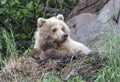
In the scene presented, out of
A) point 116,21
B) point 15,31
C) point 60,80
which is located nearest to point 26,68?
point 60,80

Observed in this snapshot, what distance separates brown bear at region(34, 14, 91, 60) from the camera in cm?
905

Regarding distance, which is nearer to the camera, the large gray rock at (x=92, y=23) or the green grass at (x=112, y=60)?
the green grass at (x=112, y=60)

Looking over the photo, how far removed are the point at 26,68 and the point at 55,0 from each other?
4116mm

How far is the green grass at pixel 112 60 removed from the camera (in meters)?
7.89

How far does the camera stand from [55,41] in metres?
9.20

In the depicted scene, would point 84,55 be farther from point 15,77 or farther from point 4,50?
point 4,50

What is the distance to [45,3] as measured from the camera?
1313cm

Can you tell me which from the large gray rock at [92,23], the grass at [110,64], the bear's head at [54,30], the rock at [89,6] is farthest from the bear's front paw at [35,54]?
the rock at [89,6]

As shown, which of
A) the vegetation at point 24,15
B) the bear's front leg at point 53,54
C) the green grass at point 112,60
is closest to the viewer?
the green grass at point 112,60

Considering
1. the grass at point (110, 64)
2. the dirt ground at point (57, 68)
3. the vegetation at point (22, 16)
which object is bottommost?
the vegetation at point (22, 16)

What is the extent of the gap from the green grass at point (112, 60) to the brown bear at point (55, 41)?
813 mm

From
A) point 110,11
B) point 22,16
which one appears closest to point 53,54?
point 110,11

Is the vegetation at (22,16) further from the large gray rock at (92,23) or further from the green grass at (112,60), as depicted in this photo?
the green grass at (112,60)

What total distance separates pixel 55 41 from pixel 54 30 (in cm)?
18
